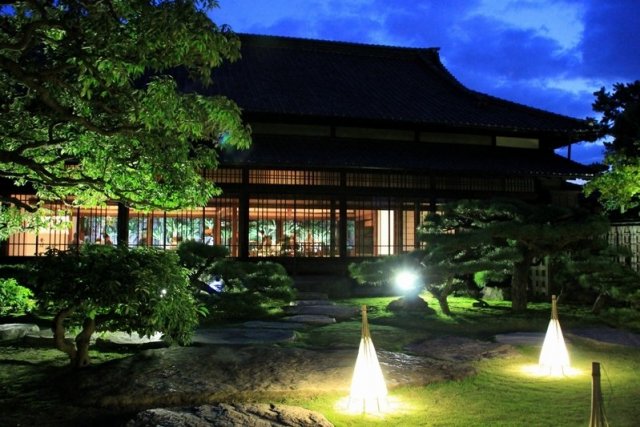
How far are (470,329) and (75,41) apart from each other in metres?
7.83

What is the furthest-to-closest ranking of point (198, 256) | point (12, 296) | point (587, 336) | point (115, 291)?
point (198, 256) < point (587, 336) < point (12, 296) < point (115, 291)

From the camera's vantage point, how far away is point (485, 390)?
567cm

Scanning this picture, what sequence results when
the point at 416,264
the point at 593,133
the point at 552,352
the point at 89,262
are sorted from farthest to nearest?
the point at 593,133, the point at 416,264, the point at 552,352, the point at 89,262

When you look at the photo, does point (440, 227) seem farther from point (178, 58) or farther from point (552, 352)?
point (178, 58)

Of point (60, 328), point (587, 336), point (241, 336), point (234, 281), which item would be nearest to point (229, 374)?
point (60, 328)

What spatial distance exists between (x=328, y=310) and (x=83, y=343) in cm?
678

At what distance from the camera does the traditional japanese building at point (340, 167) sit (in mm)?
17547

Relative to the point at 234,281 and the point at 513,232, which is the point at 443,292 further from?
the point at 234,281

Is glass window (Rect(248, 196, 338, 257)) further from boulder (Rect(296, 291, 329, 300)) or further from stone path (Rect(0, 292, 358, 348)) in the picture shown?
stone path (Rect(0, 292, 358, 348))

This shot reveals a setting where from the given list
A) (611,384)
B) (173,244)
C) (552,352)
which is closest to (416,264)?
(552,352)

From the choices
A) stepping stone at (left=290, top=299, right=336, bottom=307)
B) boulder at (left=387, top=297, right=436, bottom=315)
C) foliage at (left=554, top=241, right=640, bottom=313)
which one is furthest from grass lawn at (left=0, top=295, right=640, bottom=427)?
stepping stone at (left=290, top=299, right=336, bottom=307)

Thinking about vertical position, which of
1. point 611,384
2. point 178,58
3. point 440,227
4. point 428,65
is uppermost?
point 428,65

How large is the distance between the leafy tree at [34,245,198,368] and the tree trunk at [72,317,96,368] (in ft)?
0.04

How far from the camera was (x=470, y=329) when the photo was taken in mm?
9938
